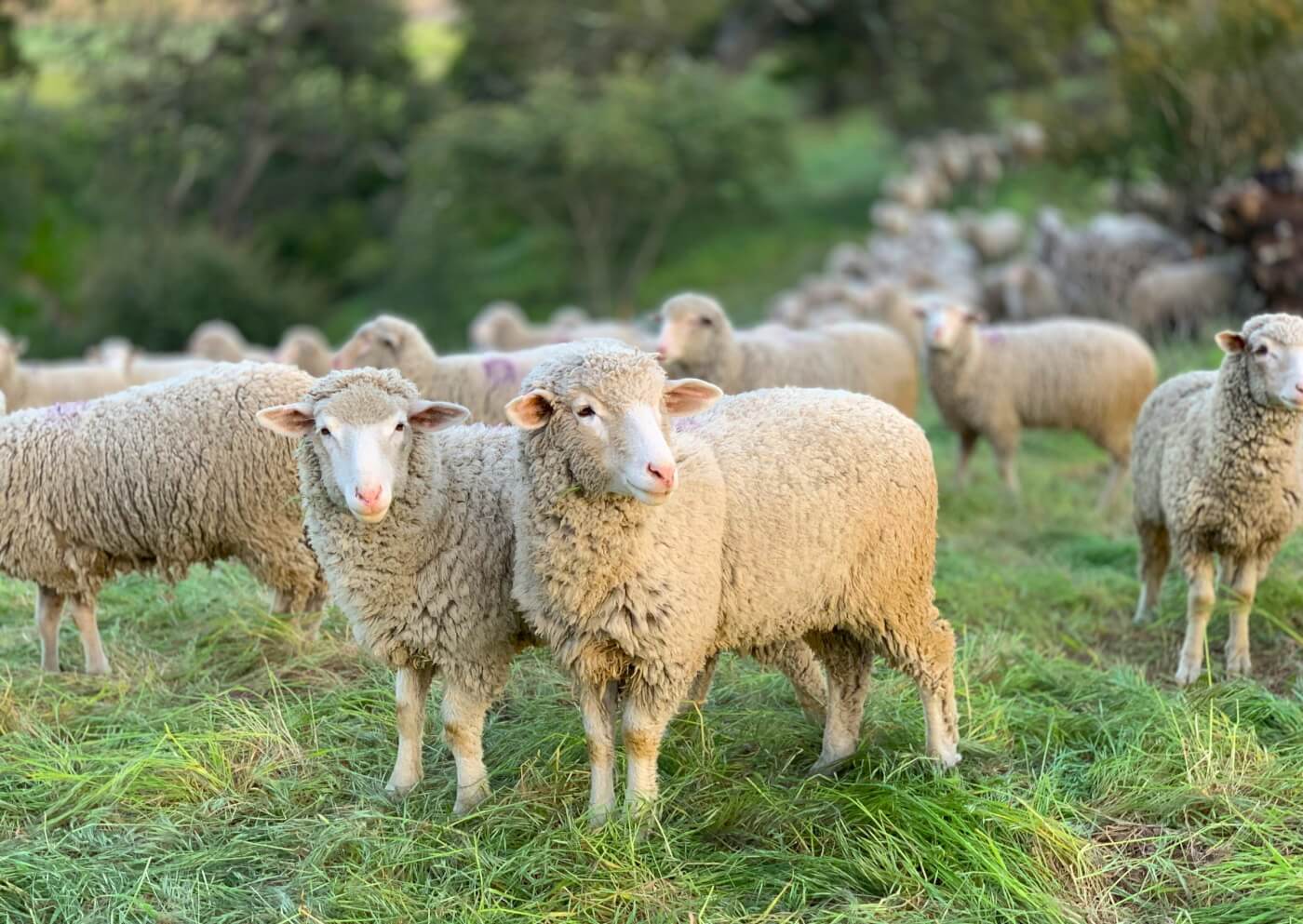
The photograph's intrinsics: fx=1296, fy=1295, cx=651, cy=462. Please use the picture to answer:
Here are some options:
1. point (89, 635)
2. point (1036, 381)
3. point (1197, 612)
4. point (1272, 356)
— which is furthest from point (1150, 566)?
point (89, 635)

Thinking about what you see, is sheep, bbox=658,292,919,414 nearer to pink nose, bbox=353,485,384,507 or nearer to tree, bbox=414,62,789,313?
pink nose, bbox=353,485,384,507

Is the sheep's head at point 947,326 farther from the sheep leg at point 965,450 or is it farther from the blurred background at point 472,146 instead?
the blurred background at point 472,146

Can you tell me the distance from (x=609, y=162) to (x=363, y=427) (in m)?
19.3

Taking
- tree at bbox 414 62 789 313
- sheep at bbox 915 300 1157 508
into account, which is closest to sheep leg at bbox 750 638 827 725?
sheep at bbox 915 300 1157 508

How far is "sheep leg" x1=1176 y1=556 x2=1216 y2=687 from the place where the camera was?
4.95 m

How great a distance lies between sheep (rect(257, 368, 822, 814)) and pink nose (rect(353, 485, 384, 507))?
180 millimetres

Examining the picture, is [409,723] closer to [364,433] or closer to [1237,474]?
[364,433]

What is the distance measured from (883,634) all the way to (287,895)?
188 cm

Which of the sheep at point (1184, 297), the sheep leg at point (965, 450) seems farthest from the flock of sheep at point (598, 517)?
the sheep at point (1184, 297)

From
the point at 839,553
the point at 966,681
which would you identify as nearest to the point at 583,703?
the point at 839,553

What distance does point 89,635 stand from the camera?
16.6 feet

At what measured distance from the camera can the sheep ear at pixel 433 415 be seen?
377 cm

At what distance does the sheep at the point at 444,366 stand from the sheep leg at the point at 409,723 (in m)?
2.37

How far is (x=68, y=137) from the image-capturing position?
28828 millimetres
